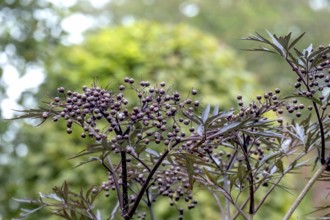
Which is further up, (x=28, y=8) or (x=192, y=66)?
(x=28, y=8)

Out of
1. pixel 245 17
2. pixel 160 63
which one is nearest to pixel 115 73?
pixel 160 63

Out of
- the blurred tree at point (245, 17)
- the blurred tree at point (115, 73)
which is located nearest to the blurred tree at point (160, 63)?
the blurred tree at point (115, 73)

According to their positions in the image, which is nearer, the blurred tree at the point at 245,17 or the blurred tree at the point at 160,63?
the blurred tree at the point at 160,63

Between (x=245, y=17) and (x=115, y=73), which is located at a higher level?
(x=245, y=17)

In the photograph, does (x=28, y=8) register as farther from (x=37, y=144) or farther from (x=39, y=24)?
(x=37, y=144)

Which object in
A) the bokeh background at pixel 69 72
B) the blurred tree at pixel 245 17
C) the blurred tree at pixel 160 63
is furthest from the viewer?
the blurred tree at pixel 245 17

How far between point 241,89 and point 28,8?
1.64 m

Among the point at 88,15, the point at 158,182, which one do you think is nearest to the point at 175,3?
the point at 88,15

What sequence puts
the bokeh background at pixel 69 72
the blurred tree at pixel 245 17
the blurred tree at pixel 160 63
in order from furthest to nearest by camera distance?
the blurred tree at pixel 245 17, the blurred tree at pixel 160 63, the bokeh background at pixel 69 72

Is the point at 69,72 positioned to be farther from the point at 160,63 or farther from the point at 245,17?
the point at 245,17

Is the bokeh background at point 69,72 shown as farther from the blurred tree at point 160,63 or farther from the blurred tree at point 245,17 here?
the blurred tree at point 245,17

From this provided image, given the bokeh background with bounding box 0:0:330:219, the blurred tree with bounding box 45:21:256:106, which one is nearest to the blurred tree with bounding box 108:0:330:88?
the bokeh background with bounding box 0:0:330:219

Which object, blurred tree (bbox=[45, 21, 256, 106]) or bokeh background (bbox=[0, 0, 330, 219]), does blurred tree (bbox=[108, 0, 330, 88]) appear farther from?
blurred tree (bbox=[45, 21, 256, 106])

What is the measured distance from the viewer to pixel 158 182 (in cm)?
102
